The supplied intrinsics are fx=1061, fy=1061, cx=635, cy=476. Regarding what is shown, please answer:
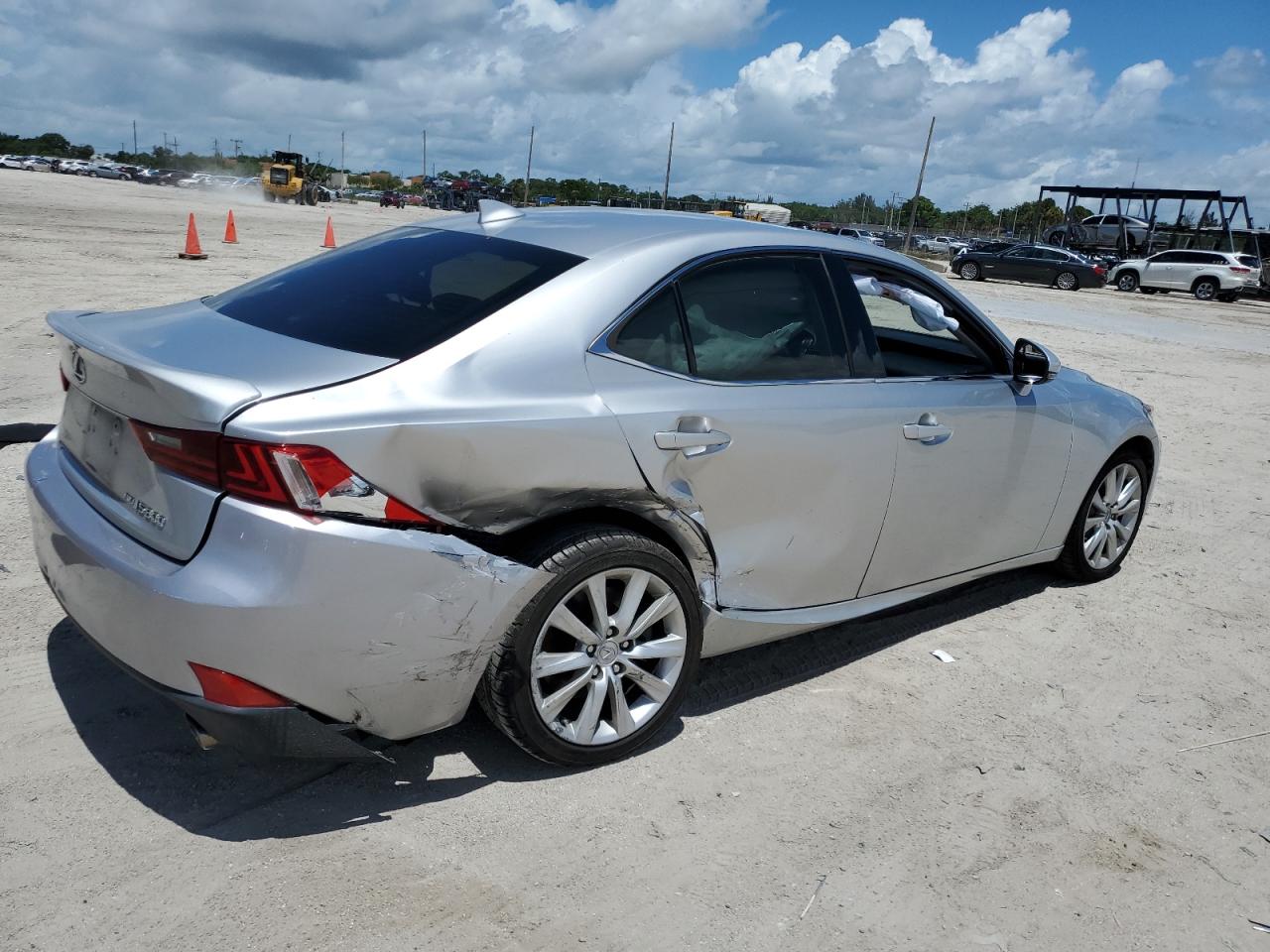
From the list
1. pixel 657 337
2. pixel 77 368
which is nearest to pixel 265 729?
pixel 77 368

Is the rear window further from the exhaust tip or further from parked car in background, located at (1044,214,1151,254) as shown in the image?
parked car in background, located at (1044,214,1151,254)

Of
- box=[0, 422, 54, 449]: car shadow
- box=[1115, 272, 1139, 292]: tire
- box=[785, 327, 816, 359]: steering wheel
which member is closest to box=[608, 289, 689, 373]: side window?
box=[785, 327, 816, 359]: steering wheel

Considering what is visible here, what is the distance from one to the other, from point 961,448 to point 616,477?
64.9 inches

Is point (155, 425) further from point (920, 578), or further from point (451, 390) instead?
point (920, 578)

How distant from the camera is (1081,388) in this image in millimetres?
4773

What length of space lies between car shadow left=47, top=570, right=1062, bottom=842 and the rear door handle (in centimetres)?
100

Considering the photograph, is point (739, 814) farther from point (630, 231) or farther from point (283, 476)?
point (630, 231)

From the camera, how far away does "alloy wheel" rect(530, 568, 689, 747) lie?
300 centimetres

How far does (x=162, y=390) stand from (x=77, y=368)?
635mm

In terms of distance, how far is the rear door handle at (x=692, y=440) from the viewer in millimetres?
3086

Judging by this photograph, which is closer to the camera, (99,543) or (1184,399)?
(99,543)

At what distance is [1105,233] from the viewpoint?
44000 mm

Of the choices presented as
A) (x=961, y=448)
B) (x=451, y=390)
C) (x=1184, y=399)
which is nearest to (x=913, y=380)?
(x=961, y=448)

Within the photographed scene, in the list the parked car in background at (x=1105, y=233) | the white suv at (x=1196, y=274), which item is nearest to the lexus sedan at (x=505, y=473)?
the white suv at (x=1196, y=274)
